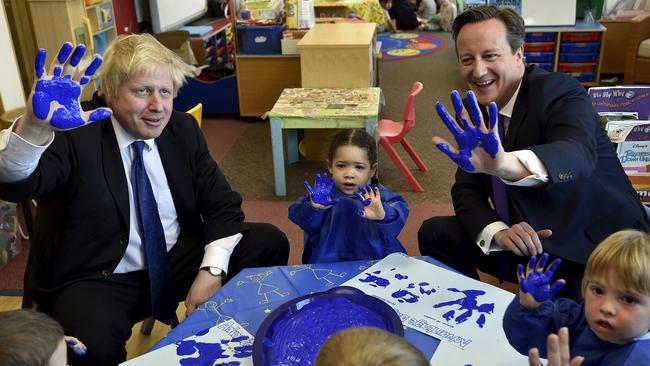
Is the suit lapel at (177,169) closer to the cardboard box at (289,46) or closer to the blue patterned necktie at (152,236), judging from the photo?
the blue patterned necktie at (152,236)

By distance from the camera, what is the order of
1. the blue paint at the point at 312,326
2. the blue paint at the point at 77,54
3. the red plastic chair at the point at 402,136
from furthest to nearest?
the red plastic chair at the point at 402,136 → the blue paint at the point at 77,54 → the blue paint at the point at 312,326

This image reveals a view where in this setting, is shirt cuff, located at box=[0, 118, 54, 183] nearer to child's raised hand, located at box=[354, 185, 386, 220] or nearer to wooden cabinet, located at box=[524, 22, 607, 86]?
child's raised hand, located at box=[354, 185, 386, 220]

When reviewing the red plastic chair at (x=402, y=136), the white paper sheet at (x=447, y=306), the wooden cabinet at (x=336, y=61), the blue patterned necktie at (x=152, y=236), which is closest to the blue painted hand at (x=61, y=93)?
the blue patterned necktie at (x=152, y=236)

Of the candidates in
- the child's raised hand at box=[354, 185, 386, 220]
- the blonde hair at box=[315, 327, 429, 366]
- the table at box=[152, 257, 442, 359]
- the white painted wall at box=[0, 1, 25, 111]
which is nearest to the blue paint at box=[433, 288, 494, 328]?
the table at box=[152, 257, 442, 359]

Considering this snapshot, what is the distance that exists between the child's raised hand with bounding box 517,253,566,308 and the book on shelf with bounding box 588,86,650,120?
1624 mm

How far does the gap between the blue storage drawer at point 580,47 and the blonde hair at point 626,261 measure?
14.1ft

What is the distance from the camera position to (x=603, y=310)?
1113 millimetres

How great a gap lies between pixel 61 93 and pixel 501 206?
4.14 ft

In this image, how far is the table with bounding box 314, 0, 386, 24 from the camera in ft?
18.7

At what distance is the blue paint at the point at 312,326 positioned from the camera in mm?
1211

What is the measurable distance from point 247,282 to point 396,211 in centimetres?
52

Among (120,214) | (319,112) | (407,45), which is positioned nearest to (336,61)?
(319,112)

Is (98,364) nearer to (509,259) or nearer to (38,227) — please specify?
(38,227)

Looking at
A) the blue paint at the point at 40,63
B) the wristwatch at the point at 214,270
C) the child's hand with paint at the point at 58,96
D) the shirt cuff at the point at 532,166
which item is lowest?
the wristwatch at the point at 214,270
